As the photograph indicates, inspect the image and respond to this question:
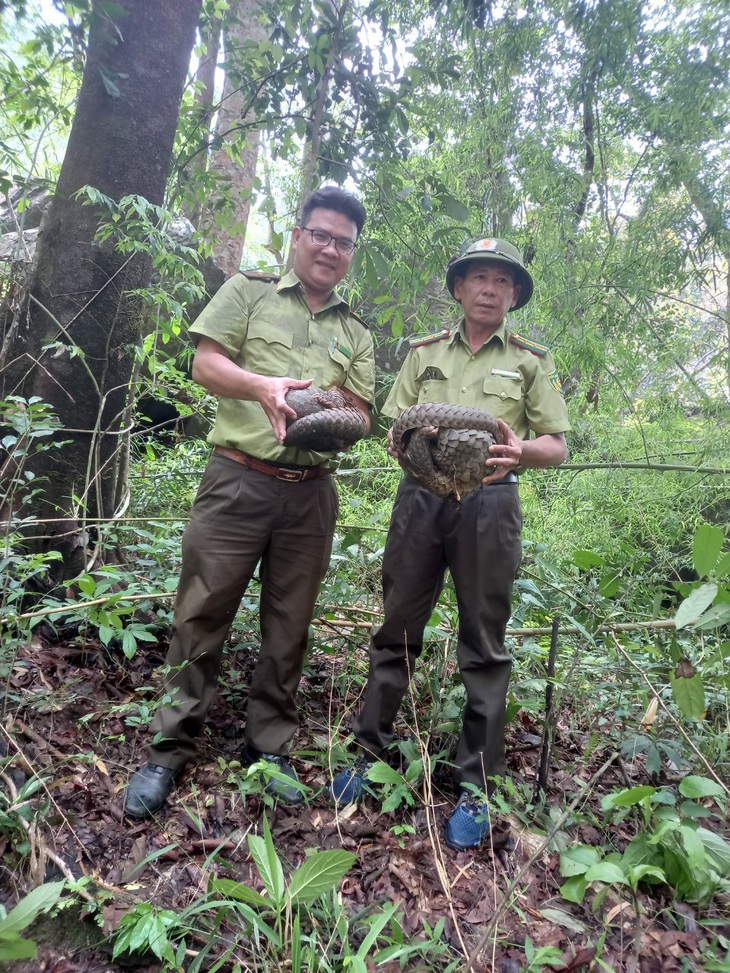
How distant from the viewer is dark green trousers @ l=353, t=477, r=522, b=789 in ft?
8.25

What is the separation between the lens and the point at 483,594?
251cm

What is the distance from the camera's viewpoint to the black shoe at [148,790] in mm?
2312

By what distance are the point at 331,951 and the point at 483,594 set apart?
1.28 meters

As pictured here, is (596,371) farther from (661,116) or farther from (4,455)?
(4,455)

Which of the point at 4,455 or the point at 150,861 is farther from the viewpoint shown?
the point at 4,455

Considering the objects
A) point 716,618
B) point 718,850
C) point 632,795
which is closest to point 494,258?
point 716,618

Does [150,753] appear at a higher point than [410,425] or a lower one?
lower

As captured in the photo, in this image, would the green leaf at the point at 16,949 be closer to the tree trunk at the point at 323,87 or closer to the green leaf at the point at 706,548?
the green leaf at the point at 706,548

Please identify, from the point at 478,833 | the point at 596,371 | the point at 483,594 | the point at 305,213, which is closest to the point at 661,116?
the point at 596,371

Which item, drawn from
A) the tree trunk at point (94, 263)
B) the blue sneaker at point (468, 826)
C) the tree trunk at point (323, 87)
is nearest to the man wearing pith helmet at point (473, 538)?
the blue sneaker at point (468, 826)

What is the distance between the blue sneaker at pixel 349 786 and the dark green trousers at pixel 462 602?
10 centimetres

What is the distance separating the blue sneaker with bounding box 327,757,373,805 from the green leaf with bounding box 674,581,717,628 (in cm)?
137

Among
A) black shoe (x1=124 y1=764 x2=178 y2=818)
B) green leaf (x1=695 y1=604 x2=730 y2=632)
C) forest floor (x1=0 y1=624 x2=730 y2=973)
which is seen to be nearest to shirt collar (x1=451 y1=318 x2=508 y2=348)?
green leaf (x1=695 y1=604 x2=730 y2=632)

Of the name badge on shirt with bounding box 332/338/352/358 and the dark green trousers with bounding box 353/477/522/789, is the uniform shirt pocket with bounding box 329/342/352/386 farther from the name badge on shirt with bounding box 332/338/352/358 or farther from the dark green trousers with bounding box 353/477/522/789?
the dark green trousers with bounding box 353/477/522/789
